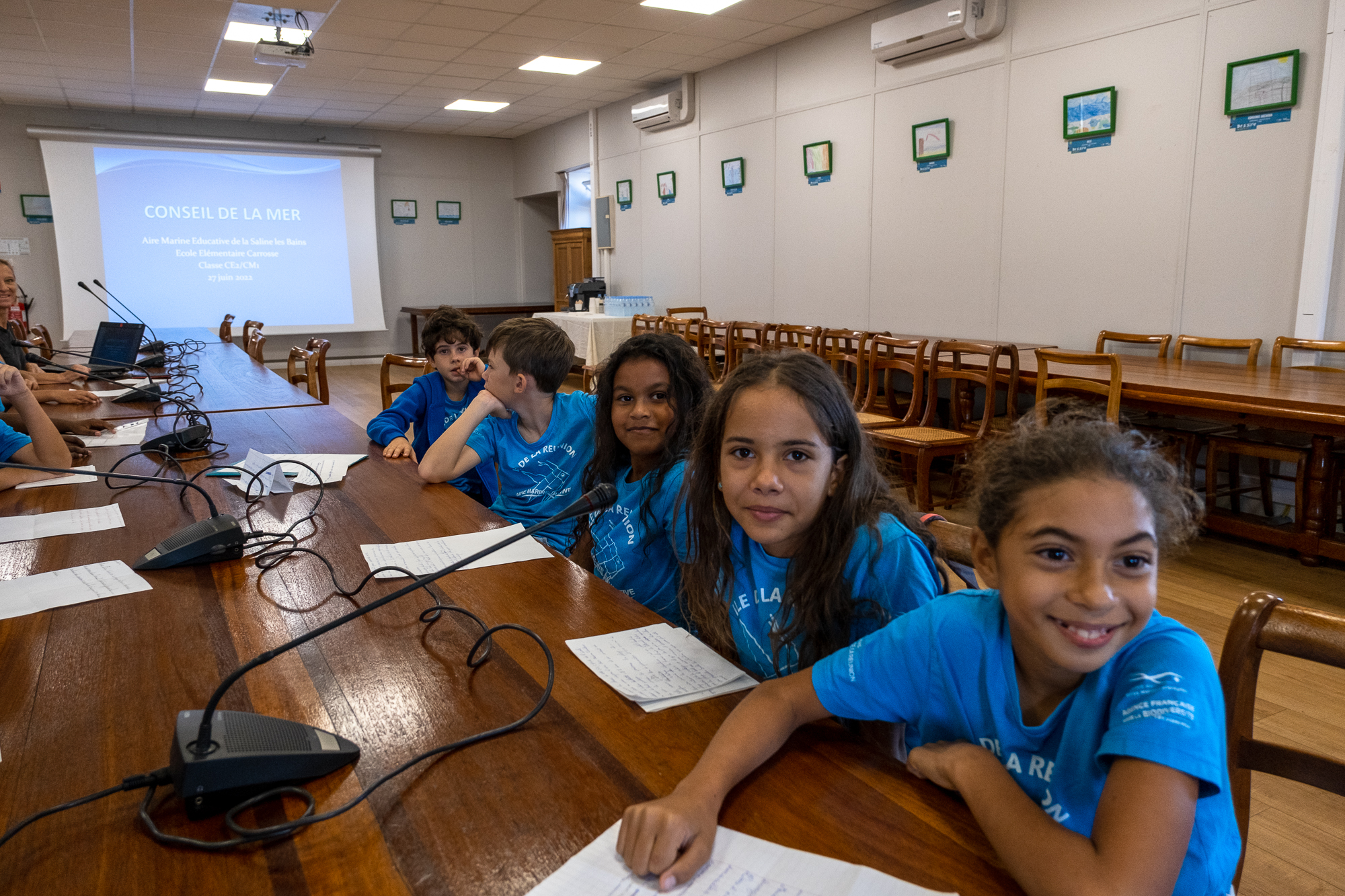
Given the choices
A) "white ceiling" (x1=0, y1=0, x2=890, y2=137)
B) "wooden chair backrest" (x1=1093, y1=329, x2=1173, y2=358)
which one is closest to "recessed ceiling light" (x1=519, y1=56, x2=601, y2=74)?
"white ceiling" (x1=0, y1=0, x2=890, y2=137)

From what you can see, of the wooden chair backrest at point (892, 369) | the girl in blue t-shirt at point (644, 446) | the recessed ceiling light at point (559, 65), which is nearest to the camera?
the girl in blue t-shirt at point (644, 446)

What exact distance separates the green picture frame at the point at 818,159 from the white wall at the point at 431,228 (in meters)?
5.72

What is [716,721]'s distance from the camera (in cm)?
94

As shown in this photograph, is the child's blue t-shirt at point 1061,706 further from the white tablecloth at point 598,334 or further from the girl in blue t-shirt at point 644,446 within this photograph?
the white tablecloth at point 598,334

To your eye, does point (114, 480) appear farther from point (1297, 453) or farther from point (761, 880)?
point (1297, 453)

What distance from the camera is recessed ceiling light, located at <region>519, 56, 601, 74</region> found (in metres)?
6.77

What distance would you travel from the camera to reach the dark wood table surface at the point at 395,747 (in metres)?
0.72

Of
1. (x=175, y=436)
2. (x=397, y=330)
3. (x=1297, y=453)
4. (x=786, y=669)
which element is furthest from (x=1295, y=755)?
(x=397, y=330)

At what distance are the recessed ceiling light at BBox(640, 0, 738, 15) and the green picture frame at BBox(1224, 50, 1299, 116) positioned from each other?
2.80 m

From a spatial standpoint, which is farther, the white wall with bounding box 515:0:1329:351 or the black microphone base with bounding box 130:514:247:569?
the white wall with bounding box 515:0:1329:351

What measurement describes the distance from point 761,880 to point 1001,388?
4.03m

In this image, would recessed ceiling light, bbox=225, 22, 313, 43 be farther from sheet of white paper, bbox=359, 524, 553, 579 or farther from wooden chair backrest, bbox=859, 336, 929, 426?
sheet of white paper, bbox=359, 524, 553, 579

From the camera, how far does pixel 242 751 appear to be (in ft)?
2.62

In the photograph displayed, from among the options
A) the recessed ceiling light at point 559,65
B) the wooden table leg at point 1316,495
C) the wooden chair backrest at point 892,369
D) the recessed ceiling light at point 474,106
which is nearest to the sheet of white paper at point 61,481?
the wooden chair backrest at point 892,369
